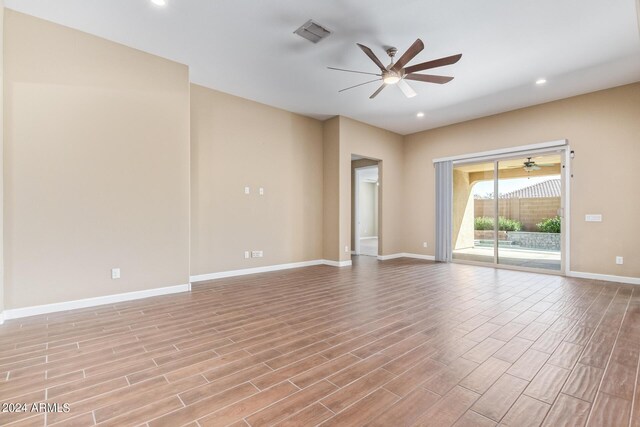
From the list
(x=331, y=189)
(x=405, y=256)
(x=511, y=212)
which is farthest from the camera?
(x=405, y=256)

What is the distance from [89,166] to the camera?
3.50 meters

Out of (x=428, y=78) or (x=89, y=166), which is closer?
(x=89, y=166)

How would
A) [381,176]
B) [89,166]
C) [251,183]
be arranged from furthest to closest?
[381,176], [251,183], [89,166]

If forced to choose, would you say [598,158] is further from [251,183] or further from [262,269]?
[262,269]

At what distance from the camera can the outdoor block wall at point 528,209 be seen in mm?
5621

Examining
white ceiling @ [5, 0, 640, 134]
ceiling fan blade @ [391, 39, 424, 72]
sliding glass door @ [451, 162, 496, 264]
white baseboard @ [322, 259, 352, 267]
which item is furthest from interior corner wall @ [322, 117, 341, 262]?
sliding glass door @ [451, 162, 496, 264]

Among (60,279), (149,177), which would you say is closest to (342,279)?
(149,177)

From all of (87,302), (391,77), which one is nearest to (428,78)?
(391,77)

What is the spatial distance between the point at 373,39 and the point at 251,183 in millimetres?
3249

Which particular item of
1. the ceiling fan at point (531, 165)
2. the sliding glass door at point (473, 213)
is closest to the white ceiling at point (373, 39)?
the ceiling fan at point (531, 165)

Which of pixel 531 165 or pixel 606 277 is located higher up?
pixel 531 165

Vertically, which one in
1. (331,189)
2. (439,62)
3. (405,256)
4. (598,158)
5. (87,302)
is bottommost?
(405,256)

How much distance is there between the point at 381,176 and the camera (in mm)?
7531

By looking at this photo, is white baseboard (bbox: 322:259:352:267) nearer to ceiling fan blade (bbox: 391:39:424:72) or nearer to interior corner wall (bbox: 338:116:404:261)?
interior corner wall (bbox: 338:116:404:261)
